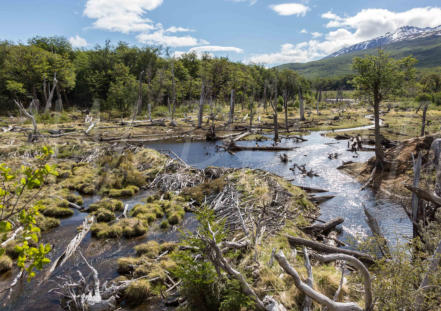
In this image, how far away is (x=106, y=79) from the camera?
239ft

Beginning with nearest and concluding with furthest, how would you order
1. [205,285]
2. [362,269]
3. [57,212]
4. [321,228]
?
[362,269] → [205,285] → [321,228] → [57,212]

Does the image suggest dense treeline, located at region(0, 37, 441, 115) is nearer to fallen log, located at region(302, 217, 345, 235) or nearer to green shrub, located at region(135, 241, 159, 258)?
fallen log, located at region(302, 217, 345, 235)

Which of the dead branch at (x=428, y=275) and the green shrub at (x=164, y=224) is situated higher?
the dead branch at (x=428, y=275)

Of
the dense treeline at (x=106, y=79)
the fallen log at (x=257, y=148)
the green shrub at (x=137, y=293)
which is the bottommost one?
the green shrub at (x=137, y=293)

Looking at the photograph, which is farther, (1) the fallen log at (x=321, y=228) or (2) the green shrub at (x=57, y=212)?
(2) the green shrub at (x=57, y=212)

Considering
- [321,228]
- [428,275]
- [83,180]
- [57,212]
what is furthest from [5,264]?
[321,228]

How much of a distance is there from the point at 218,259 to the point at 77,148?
100.0 feet

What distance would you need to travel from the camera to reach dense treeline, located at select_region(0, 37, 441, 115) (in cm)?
5828

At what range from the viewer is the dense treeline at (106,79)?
2295 inches

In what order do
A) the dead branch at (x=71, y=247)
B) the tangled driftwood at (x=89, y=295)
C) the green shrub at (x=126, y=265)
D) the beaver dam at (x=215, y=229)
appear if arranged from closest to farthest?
the beaver dam at (x=215, y=229) → the tangled driftwood at (x=89, y=295) → the green shrub at (x=126, y=265) → the dead branch at (x=71, y=247)

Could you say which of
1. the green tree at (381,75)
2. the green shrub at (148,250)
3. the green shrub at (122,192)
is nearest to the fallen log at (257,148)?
the green tree at (381,75)

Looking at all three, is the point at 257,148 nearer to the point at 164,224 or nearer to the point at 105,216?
the point at 164,224

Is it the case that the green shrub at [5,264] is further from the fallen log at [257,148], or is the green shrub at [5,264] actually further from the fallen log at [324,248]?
the fallen log at [257,148]

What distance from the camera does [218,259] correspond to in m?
7.74
